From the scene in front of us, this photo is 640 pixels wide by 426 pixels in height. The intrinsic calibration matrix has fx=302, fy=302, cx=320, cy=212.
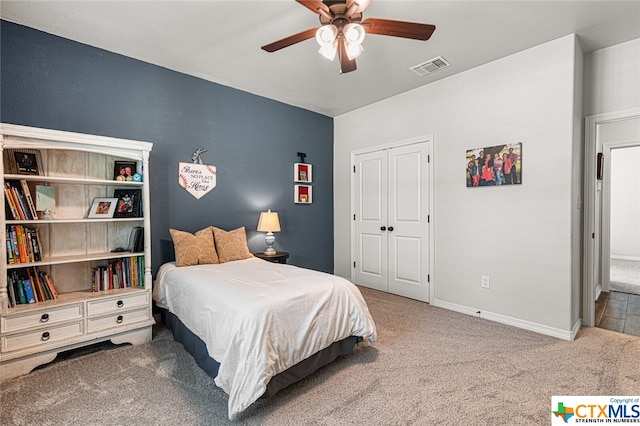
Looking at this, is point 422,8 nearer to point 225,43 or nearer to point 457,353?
point 225,43

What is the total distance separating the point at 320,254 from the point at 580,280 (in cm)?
310

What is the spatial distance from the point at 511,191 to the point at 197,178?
3.32 metres

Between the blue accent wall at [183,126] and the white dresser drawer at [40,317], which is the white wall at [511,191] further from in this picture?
the white dresser drawer at [40,317]

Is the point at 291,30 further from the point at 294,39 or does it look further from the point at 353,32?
the point at 353,32

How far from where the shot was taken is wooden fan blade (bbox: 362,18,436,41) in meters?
1.81

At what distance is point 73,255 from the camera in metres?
2.62

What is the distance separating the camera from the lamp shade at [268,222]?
3.74m

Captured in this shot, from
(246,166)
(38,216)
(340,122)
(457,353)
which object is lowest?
(457,353)

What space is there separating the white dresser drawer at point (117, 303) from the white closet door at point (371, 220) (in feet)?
9.39

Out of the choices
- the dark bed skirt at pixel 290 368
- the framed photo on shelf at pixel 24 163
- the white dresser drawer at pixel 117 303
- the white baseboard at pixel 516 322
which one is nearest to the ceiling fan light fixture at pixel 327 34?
the dark bed skirt at pixel 290 368

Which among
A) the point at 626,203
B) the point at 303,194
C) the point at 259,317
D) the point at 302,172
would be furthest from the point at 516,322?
the point at 626,203

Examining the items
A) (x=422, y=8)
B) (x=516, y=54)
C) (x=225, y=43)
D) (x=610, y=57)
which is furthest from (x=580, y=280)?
(x=225, y=43)

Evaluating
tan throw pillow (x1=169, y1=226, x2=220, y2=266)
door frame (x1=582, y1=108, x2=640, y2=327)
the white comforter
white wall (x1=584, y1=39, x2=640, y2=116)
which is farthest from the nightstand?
white wall (x1=584, y1=39, x2=640, y2=116)

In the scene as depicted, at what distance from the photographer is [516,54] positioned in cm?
291
